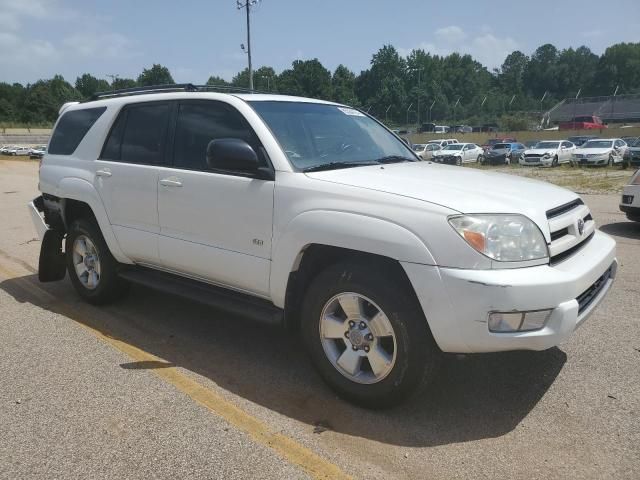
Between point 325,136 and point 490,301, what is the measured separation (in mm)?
1839

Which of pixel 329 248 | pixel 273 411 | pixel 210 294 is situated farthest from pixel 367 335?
pixel 210 294

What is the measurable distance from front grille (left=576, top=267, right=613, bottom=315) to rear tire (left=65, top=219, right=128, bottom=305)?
149 inches

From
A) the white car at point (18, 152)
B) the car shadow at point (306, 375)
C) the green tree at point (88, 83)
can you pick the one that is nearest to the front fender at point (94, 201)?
the car shadow at point (306, 375)

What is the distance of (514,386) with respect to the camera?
11.1ft

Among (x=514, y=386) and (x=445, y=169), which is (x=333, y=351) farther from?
(x=445, y=169)

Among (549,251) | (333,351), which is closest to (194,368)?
(333,351)

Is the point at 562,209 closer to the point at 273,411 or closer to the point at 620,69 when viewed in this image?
the point at 273,411

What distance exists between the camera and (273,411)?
315cm

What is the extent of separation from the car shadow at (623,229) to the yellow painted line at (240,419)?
23.3 ft

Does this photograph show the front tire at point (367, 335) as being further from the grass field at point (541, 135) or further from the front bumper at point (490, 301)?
the grass field at point (541, 135)

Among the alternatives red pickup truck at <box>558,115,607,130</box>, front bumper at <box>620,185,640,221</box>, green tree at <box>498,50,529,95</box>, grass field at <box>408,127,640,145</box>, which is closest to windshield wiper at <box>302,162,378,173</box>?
front bumper at <box>620,185,640,221</box>

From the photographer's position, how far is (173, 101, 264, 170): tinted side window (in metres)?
3.71

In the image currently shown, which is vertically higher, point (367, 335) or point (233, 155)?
point (233, 155)

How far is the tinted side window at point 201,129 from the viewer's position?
3705 mm
